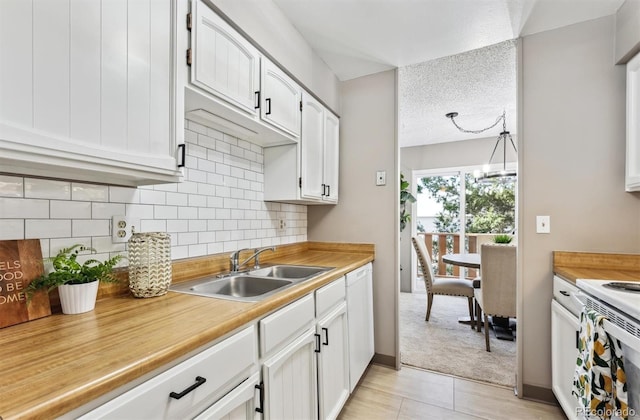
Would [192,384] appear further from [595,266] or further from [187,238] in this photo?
[595,266]

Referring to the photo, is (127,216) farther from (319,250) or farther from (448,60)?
(448,60)

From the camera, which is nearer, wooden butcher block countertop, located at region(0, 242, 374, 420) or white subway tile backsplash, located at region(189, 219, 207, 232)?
wooden butcher block countertop, located at region(0, 242, 374, 420)

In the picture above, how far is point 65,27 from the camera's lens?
820mm

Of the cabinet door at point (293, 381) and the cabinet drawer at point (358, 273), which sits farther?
the cabinet drawer at point (358, 273)

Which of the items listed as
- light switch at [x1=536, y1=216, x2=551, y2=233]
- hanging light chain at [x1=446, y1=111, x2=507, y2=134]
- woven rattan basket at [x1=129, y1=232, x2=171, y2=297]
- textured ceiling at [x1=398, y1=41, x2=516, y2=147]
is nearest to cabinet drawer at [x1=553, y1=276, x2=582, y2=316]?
light switch at [x1=536, y1=216, x2=551, y2=233]

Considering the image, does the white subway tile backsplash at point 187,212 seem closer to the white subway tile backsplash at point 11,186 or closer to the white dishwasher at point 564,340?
the white subway tile backsplash at point 11,186

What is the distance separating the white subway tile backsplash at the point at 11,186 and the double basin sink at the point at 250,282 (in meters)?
0.62

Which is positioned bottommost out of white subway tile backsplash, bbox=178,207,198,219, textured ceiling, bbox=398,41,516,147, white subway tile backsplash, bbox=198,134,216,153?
white subway tile backsplash, bbox=178,207,198,219

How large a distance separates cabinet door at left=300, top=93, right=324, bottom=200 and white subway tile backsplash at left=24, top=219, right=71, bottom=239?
1285 millimetres

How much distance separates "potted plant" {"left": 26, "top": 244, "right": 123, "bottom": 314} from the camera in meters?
0.92

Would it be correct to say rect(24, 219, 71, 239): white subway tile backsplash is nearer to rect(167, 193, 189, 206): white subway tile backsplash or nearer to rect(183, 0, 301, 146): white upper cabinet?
rect(167, 193, 189, 206): white subway tile backsplash

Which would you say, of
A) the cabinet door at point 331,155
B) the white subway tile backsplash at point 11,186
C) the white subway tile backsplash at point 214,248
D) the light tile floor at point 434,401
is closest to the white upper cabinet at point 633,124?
the light tile floor at point 434,401

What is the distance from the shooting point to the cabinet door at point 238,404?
2.73 ft

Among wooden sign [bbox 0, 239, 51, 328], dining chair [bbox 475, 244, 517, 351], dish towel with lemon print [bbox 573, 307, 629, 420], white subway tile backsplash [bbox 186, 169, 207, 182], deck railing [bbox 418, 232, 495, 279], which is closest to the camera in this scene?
wooden sign [bbox 0, 239, 51, 328]
